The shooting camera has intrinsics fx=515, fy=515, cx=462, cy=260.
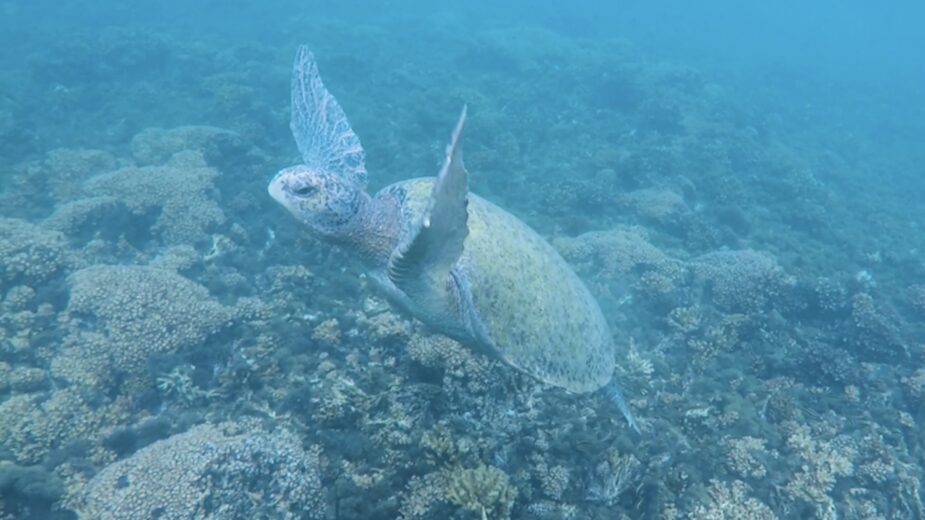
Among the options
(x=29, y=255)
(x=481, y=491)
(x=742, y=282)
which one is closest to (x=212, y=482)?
(x=481, y=491)

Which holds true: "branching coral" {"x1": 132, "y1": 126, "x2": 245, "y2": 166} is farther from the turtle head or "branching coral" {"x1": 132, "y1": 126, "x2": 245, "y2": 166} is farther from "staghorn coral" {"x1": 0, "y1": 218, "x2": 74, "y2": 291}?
the turtle head

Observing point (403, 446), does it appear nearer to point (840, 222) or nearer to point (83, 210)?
point (83, 210)

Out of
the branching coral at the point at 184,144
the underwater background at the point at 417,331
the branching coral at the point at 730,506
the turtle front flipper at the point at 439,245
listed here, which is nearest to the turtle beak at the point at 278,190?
the turtle front flipper at the point at 439,245

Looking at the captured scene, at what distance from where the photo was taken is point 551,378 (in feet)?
12.6

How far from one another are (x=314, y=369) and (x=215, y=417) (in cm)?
88

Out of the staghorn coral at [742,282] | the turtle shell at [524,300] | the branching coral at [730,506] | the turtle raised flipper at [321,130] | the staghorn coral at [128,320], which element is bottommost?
the staghorn coral at [742,282]

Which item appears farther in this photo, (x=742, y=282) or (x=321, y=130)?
(x=742, y=282)

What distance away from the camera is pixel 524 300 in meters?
3.87

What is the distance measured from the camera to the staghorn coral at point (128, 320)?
4.74 meters

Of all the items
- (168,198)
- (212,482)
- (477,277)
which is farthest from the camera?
(168,198)

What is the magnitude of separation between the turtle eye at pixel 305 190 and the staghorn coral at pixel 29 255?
412 cm

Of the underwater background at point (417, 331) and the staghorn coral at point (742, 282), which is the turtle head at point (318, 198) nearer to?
the underwater background at point (417, 331)

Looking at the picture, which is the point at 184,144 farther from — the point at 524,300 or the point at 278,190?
the point at 524,300

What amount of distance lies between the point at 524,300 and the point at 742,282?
4.79m
